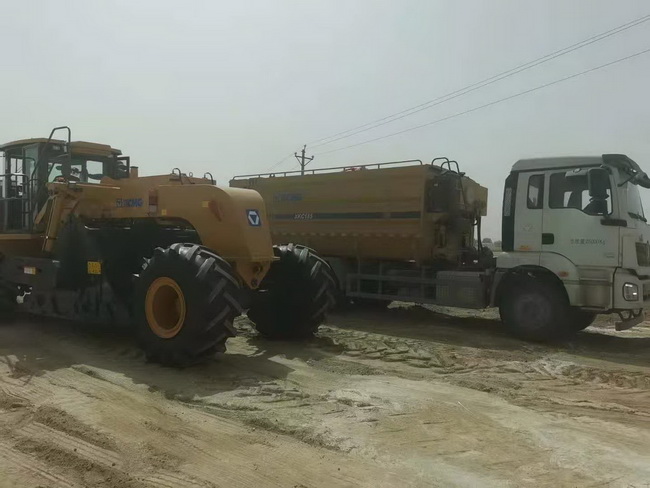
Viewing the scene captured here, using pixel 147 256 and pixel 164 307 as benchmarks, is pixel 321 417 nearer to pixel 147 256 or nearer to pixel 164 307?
pixel 164 307

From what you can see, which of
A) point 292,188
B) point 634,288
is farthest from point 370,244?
point 634,288

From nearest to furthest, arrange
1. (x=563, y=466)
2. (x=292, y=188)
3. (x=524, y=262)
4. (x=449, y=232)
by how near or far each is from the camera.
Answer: (x=563, y=466), (x=524, y=262), (x=449, y=232), (x=292, y=188)

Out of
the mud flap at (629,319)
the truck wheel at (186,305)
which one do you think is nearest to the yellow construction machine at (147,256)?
the truck wheel at (186,305)

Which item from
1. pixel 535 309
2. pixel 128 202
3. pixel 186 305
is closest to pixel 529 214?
pixel 535 309

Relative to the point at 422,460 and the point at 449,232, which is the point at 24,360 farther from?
the point at 449,232

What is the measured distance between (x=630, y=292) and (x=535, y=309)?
1.45m

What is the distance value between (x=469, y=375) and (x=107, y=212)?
558 centimetres

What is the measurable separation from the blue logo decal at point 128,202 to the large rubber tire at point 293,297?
6.89ft

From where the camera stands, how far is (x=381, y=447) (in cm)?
433

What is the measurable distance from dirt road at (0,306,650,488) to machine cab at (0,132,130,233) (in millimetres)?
2334

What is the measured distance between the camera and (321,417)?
16.3 ft

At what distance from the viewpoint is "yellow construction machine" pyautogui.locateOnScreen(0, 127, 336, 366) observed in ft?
21.5

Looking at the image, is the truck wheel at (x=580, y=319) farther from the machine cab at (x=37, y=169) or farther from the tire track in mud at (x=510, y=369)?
the machine cab at (x=37, y=169)

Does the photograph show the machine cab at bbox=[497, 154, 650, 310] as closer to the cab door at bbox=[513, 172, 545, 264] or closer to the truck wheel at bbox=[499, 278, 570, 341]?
the cab door at bbox=[513, 172, 545, 264]
